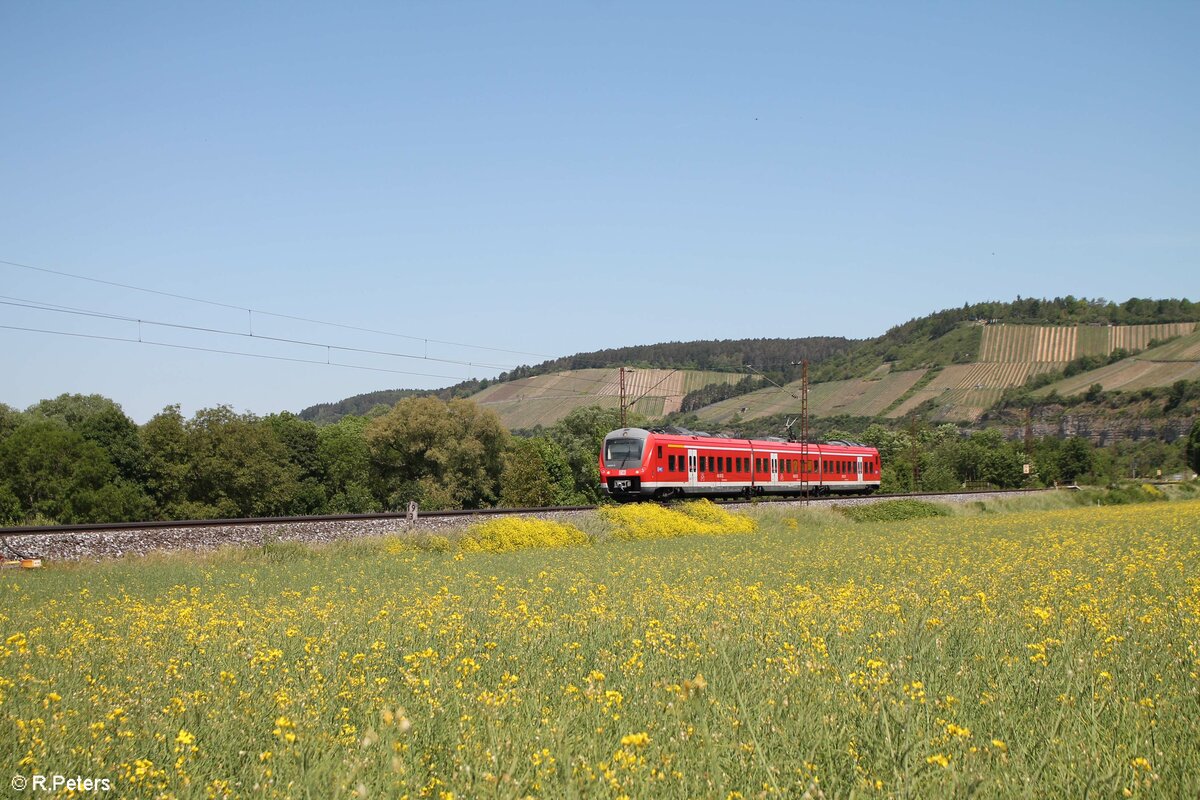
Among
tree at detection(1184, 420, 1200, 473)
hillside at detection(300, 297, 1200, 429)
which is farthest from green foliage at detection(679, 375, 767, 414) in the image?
tree at detection(1184, 420, 1200, 473)

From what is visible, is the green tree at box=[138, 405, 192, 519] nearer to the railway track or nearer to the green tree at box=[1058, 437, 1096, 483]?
the railway track

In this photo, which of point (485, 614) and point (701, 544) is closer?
point (485, 614)

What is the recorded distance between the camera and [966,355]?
5881 inches

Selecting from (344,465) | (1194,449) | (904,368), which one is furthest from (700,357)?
(344,465)

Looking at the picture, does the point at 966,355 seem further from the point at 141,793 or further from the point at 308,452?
the point at 141,793

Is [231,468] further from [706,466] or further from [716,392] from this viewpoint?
[716,392]

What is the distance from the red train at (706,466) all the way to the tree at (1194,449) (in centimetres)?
5995

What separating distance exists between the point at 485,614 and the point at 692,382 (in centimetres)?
13741

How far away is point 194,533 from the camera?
21.6 m

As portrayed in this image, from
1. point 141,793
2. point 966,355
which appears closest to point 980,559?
point 141,793

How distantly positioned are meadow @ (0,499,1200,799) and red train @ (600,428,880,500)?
22729 mm

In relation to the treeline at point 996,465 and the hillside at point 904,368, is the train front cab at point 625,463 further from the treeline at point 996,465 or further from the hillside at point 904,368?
the hillside at point 904,368

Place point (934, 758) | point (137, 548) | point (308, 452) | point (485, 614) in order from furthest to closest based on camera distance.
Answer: point (308, 452)
point (137, 548)
point (485, 614)
point (934, 758)

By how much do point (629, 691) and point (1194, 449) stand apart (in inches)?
3988
